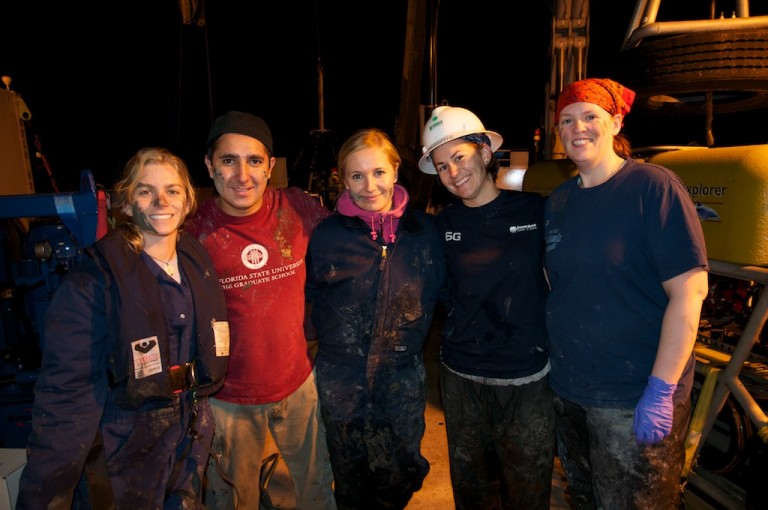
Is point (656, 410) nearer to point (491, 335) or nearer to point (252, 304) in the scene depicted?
point (491, 335)

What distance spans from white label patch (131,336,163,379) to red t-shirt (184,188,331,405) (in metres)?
0.50

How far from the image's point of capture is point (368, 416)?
7.45ft

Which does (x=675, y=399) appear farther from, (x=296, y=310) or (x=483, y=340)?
(x=296, y=310)

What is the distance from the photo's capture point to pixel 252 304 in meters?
2.18

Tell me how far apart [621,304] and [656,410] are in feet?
1.42

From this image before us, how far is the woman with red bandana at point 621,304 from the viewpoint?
165 centimetres

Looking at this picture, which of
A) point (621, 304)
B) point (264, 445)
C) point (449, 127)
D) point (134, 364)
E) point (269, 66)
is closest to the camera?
point (134, 364)

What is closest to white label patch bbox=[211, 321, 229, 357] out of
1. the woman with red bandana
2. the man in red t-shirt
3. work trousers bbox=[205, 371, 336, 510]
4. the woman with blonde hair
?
the woman with blonde hair

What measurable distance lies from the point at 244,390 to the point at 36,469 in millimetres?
865

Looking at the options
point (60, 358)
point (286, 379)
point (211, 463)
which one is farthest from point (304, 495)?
point (60, 358)

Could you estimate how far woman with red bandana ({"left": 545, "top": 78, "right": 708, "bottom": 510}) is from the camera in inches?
65.1

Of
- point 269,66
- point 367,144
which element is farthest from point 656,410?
point 269,66

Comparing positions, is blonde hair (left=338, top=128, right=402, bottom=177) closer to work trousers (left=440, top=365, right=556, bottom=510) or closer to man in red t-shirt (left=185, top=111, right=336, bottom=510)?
man in red t-shirt (left=185, top=111, right=336, bottom=510)

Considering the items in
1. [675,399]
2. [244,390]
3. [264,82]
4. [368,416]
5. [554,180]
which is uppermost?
[264,82]
